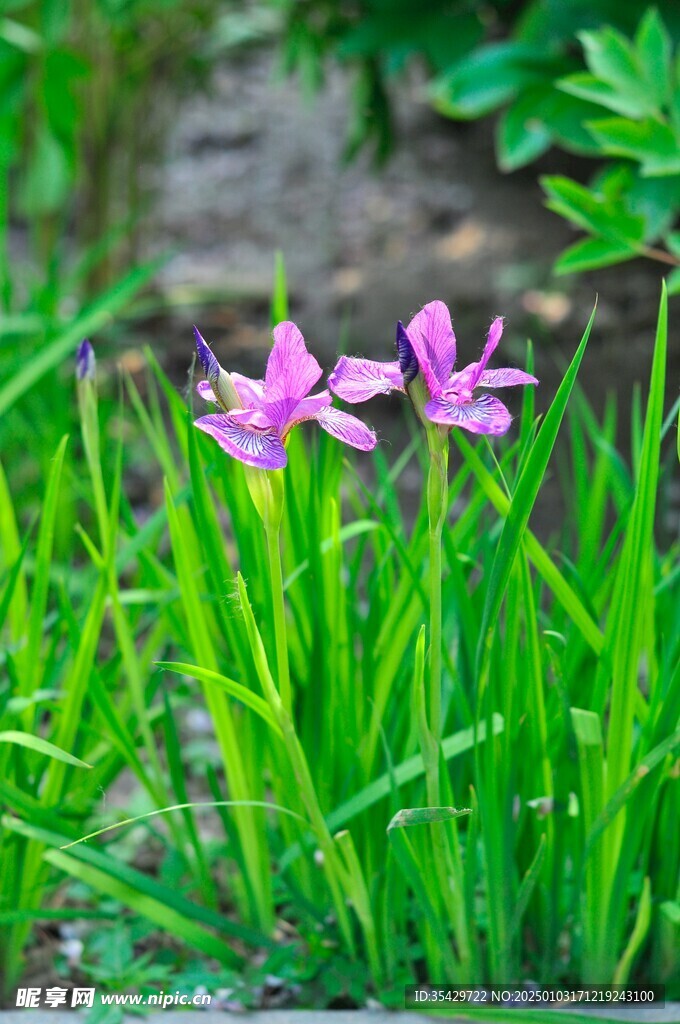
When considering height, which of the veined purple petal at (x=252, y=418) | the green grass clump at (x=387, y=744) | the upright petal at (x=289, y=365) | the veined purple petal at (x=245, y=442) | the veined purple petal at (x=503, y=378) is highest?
the upright petal at (x=289, y=365)

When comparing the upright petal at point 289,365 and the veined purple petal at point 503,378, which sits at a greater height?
the upright petal at point 289,365

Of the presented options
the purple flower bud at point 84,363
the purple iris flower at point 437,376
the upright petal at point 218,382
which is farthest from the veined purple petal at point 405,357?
the purple flower bud at point 84,363

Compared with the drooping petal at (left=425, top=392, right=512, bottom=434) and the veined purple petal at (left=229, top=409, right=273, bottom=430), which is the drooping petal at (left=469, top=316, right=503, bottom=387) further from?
the veined purple petal at (left=229, top=409, right=273, bottom=430)

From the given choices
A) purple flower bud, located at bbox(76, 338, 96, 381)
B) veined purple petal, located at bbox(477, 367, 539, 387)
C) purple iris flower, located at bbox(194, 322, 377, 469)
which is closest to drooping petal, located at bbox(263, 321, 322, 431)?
purple iris flower, located at bbox(194, 322, 377, 469)

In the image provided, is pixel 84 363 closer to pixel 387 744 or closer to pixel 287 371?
pixel 287 371

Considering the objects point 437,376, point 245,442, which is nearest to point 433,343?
point 437,376

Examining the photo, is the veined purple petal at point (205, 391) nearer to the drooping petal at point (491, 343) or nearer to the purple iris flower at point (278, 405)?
the purple iris flower at point (278, 405)

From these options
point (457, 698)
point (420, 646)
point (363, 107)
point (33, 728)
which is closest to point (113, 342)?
point (363, 107)
